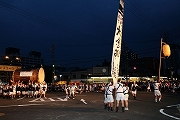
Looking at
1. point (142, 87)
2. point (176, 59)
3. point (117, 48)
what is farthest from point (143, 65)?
point (117, 48)

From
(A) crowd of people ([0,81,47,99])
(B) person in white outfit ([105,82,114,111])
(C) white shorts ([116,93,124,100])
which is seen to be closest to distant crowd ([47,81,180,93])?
(A) crowd of people ([0,81,47,99])

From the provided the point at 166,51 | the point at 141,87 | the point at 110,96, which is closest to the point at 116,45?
the point at 110,96

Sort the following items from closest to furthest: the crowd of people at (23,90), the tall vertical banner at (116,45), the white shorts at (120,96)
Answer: the tall vertical banner at (116,45) < the white shorts at (120,96) < the crowd of people at (23,90)

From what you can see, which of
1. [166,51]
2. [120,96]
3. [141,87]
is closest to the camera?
[120,96]

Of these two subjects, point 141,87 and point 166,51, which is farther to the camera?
point 141,87

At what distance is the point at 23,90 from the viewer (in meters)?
24.9

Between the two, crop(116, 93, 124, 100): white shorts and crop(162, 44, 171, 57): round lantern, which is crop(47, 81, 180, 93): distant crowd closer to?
crop(162, 44, 171, 57): round lantern

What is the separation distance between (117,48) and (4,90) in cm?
1624

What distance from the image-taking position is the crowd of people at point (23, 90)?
23.1 meters

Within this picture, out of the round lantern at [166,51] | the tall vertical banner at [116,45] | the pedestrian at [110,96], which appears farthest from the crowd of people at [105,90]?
the round lantern at [166,51]

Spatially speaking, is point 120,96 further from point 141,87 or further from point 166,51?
point 141,87

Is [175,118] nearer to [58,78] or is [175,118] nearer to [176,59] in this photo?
[58,78]

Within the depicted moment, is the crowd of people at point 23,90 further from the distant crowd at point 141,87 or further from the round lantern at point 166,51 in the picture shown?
the round lantern at point 166,51

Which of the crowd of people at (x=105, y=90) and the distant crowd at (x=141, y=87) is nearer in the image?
the crowd of people at (x=105, y=90)
